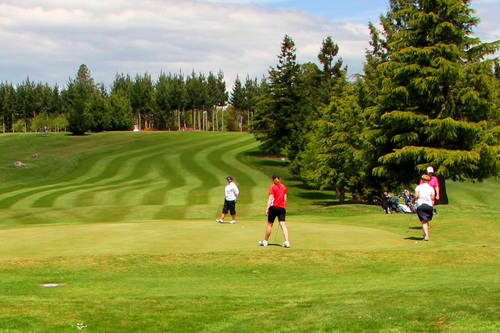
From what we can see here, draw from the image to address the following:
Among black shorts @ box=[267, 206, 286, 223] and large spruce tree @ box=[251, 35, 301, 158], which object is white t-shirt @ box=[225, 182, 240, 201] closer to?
black shorts @ box=[267, 206, 286, 223]

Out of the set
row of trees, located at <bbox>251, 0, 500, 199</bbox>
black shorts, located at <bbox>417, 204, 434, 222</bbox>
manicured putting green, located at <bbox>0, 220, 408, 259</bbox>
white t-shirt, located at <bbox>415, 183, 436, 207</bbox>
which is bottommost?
manicured putting green, located at <bbox>0, 220, 408, 259</bbox>

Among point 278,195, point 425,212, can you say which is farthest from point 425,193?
point 278,195

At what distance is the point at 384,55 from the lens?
53719mm

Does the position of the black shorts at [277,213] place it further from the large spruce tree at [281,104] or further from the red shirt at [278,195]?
the large spruce tree at [281,104]

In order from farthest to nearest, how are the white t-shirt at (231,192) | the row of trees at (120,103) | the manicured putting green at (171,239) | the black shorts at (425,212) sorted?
the row of trees at (120,103) < the white t-shirt at (231,192) < the black shorts at (425,212) < the manicured putting green at (171,239)

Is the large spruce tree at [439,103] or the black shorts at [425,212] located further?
the large spruce tree at [439,103]

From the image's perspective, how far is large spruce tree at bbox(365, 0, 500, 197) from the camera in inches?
1361

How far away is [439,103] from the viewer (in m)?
36.4

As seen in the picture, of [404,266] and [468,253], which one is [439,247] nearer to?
[468,253]

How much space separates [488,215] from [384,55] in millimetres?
31492

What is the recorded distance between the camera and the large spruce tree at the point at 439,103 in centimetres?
3456

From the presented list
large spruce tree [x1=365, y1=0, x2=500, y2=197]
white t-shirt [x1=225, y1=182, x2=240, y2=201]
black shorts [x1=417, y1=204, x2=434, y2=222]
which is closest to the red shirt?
black shorts [x1=417, y1=204, x2=434, y2=222]

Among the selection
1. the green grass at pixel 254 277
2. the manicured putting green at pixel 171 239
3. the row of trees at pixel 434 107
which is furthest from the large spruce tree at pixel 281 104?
the manicured putting green at pixel 171 239

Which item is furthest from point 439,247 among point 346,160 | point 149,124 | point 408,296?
point 149,124
